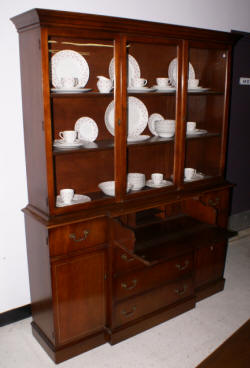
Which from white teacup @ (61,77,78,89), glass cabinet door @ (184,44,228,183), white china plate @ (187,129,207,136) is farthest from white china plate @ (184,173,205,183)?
white teacup @ (61,77,78,89)

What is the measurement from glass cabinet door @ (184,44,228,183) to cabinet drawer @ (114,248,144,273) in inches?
26.7

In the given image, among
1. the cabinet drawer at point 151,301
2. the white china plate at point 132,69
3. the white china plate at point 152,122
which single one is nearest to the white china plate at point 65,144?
the white china plate at point 132,69

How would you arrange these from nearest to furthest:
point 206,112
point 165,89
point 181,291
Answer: point 165,89 → point 181,291 → point 206,112

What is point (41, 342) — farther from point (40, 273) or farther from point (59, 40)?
point (59, 40)

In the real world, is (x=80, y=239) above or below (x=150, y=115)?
below

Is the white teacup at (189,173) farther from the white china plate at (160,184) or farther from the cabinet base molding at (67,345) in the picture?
the cabinet base molding at (67,345)

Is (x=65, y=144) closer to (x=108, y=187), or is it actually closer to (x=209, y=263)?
(x=108, y=187)

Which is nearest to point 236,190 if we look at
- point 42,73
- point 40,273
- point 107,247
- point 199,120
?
point 199,120

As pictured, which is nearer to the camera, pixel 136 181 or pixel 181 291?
pixel 136 181

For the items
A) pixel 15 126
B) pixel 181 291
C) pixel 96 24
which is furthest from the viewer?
pixel 181 291

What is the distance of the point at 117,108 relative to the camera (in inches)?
78.2

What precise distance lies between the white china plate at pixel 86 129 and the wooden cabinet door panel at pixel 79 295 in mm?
716

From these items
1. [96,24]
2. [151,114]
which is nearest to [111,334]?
[151,114]

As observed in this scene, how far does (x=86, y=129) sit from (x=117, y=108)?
331 millimetres
